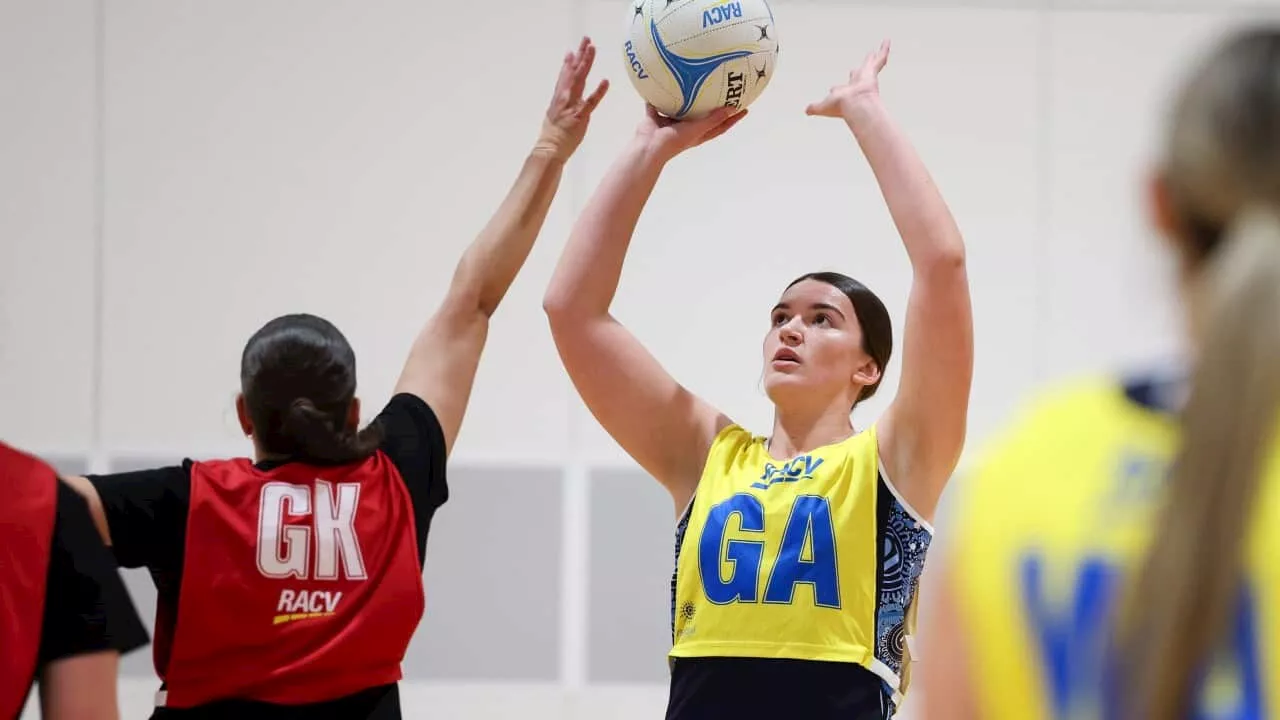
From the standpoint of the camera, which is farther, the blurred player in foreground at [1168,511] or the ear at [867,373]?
the ear at [867,373]

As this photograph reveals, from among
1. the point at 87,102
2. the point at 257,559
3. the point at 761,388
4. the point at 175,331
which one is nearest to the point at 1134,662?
the point at 257,559

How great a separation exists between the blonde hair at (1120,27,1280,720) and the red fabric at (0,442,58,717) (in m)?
0.97

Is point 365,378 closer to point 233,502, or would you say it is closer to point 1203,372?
point 233,502

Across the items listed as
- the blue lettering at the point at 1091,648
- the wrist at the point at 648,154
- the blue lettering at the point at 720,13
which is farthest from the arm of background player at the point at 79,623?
the blue lettering at the point at 720,13

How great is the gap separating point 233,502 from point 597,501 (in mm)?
1970

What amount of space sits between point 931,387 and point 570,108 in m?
0.94

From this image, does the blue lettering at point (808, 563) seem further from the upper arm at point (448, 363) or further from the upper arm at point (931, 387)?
the upper arm at point (448, 363)

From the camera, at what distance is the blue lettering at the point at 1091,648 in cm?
64

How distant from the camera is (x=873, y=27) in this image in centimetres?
410

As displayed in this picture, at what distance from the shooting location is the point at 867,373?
258 centimetres

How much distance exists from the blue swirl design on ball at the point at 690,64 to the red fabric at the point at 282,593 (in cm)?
105

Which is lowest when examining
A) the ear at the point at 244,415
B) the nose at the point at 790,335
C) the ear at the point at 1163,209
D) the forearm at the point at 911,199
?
the ear at the point at 244,415

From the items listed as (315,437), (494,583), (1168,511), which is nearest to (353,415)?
(315,437)

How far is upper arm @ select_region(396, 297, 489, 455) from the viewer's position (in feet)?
7.55
